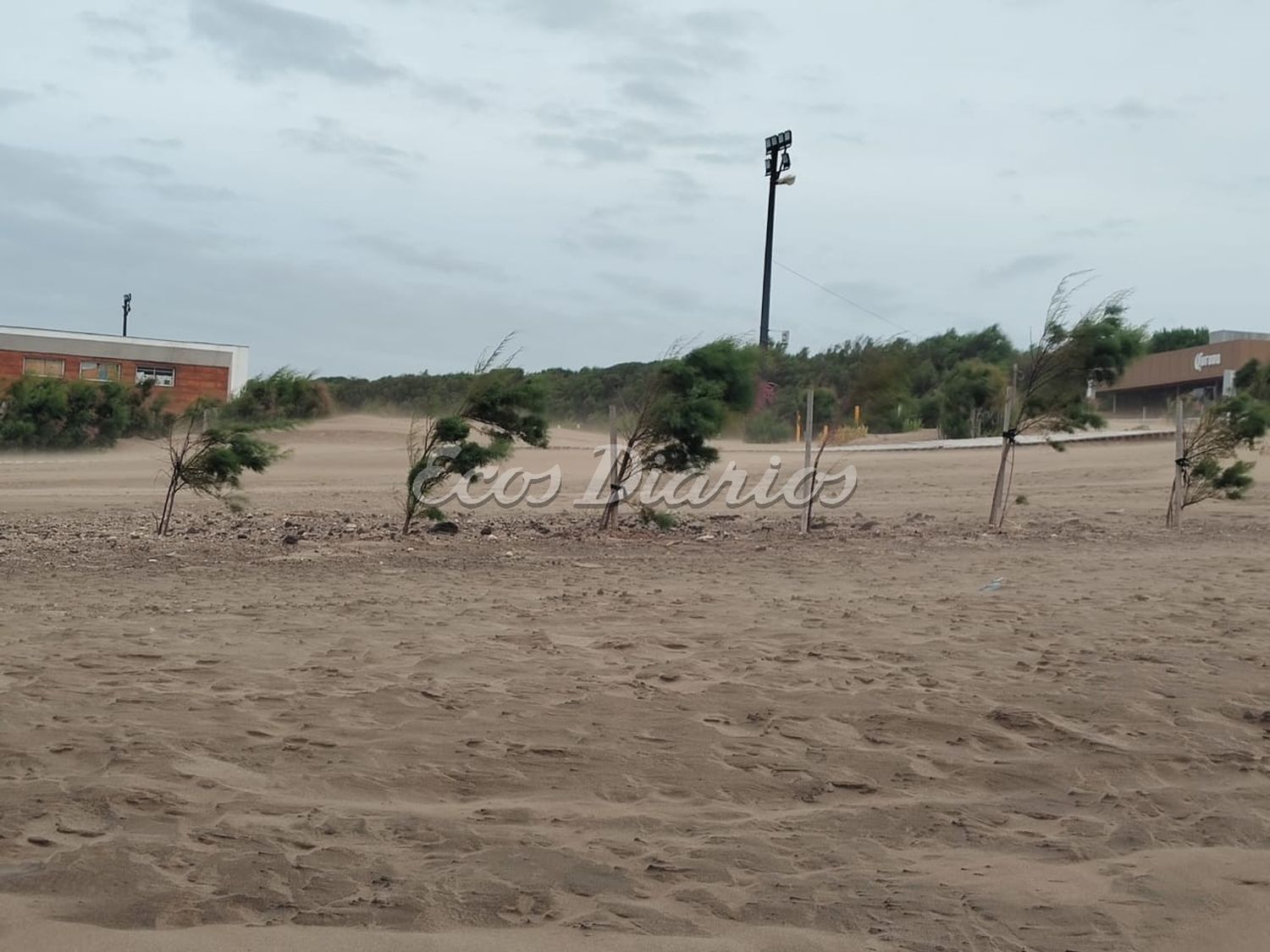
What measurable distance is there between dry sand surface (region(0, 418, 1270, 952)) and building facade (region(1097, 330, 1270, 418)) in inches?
1427

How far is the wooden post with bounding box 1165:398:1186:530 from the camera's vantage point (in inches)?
665

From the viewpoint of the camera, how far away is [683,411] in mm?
16078

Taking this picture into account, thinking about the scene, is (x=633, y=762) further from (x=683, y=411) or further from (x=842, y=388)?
(x=842, y=388)

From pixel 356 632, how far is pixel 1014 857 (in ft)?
16.0

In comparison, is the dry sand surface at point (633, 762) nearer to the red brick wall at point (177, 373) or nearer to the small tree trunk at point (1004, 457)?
the small tree trunk at point (1004, 457)

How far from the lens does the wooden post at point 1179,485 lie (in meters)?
16.9

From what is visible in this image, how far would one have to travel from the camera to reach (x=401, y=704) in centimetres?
621

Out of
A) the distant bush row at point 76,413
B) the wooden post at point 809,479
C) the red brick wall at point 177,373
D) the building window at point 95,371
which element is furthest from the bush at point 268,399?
the building window at point 95,371

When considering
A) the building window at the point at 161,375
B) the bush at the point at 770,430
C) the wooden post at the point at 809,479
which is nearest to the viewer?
the wooden post at the point at 809,479

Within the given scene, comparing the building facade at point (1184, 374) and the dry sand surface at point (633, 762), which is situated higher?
the building facade at point (1184, 374)

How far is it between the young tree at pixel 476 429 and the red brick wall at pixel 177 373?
25034 mm

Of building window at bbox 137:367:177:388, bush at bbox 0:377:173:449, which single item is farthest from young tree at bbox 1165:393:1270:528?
building window at bbox 137:367:177:388

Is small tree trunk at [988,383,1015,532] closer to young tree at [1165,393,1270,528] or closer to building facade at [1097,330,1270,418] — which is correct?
young tree at [1165,393,1270,528]

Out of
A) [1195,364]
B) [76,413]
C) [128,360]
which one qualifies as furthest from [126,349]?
[1195,364]
